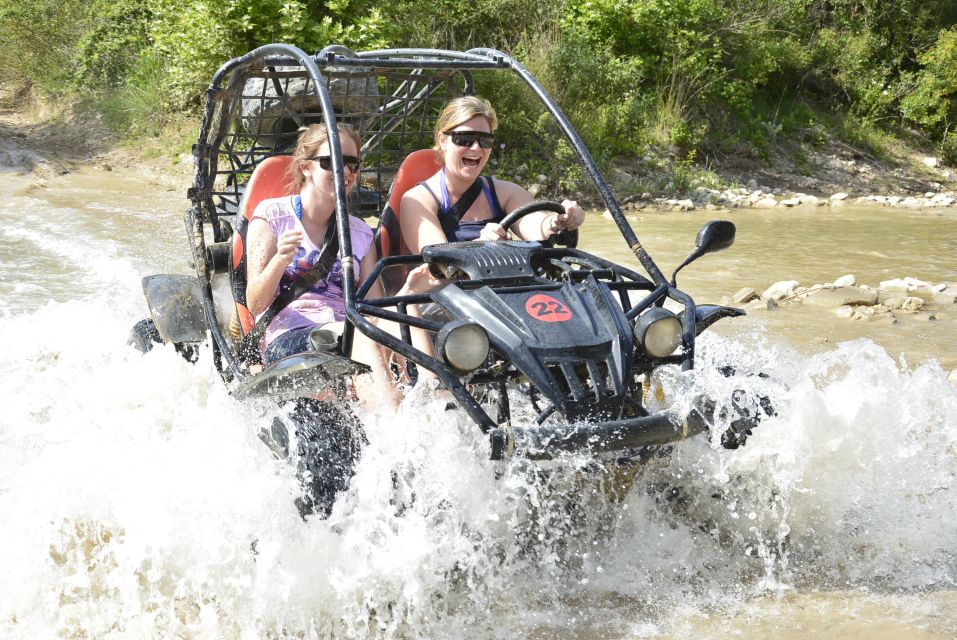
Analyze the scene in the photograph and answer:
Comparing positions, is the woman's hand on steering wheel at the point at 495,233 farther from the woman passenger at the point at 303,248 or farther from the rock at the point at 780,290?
the rock at the point at 780,290

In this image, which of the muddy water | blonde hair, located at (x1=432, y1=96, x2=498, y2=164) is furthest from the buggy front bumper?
the muddy water

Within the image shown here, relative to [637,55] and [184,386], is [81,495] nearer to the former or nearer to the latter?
[184,386]

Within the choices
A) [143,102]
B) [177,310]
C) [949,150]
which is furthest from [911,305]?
[949,150]

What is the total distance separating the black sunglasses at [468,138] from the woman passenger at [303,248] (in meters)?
Answer: 0.40

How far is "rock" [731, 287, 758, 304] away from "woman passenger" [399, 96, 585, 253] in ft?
11.5

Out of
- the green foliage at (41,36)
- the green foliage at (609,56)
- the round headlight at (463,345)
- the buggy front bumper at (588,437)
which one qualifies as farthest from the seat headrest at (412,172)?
the green foliage at (41,36)

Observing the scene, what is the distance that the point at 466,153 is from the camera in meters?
3.92

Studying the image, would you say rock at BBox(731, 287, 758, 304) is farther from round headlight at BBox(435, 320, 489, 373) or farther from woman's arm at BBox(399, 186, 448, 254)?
round headlight at BBox(435, 320, 489, 373)

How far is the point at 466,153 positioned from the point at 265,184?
100 cm

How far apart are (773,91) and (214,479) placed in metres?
16.3

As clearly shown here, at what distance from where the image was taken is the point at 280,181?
14.1ft

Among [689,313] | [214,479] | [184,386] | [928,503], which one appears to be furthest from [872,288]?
[214,479]

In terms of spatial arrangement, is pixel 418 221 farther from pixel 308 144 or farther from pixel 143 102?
pixel 143 102

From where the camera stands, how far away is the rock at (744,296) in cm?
720
